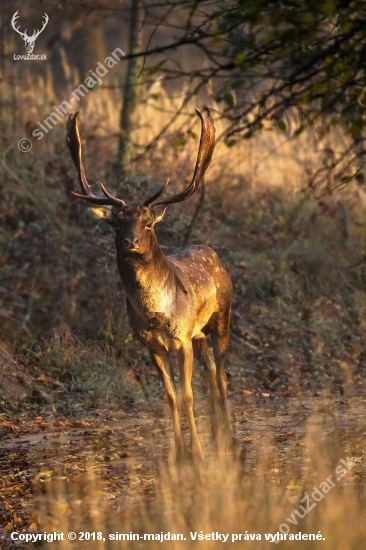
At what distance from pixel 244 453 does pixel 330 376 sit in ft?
14.0

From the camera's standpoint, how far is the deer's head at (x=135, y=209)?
8.18 m

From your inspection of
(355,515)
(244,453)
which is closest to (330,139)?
(244,453)

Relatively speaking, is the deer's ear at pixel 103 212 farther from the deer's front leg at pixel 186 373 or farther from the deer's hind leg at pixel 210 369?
the deer's hind leg at pixel 210 369

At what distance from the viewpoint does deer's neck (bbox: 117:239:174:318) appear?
27.7 ft

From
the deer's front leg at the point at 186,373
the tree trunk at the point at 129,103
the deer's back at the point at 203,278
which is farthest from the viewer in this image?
the tree trunk at the point at 129,103

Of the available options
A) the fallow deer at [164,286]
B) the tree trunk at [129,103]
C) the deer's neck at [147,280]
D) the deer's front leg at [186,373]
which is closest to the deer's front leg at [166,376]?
the fallow deer at [164,286]

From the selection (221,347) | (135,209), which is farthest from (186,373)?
(135,209)

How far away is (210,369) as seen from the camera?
32.9ft

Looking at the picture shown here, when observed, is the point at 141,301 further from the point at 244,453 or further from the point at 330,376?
the point at 330,376

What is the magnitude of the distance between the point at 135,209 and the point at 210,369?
235cm

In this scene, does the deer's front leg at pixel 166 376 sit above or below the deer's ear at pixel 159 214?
below

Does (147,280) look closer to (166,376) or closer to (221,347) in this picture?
(166,376)

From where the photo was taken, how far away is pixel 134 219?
27.0 ft

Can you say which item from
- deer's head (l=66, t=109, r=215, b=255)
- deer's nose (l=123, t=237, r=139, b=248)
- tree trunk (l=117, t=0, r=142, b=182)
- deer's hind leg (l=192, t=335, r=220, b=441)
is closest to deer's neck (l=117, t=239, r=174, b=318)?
deer's head (l=66, t=109, r=215, b=255)
